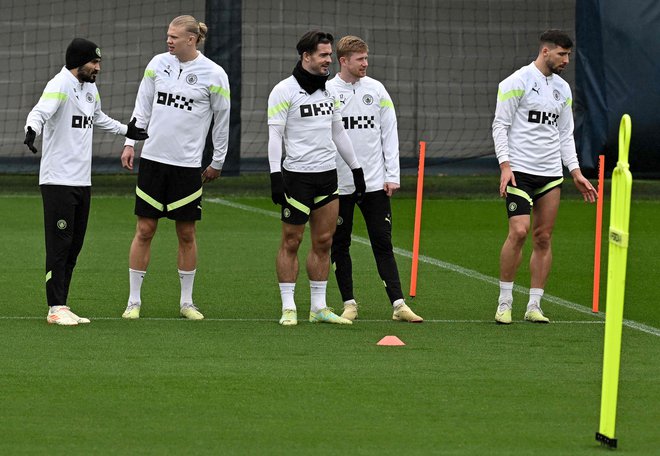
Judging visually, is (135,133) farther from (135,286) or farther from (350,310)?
(350,310)

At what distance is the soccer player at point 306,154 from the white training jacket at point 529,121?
3.50 feet

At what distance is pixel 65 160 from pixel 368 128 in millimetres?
2048

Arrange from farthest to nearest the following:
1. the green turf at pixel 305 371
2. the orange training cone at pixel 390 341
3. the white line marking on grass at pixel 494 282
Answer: the white line marking on grass at pixel 494 282 → the orange training cone at pixel 390 341 → the green turf at pixel 305 371

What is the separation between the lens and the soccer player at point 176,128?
9617 millimetres

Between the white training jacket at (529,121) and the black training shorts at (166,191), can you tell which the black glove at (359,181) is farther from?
the black training shorts at (166,191)

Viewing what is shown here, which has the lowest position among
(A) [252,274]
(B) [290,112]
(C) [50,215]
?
Answer: (A) [252,274]

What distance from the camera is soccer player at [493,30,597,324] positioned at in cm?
966

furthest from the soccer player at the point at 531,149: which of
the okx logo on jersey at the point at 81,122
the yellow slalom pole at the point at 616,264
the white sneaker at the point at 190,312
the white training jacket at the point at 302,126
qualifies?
the yellow slalom pole at the point at 616,264

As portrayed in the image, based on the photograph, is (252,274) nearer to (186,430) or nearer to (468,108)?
(186,430)

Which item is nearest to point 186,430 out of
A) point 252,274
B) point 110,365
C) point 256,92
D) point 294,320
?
point 110,365

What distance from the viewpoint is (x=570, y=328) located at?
945 cm

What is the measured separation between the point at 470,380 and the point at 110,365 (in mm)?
1941

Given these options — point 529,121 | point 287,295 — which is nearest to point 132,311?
point 287,295

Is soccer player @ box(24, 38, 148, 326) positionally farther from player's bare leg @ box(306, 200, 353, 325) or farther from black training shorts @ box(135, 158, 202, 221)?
player's bare leg @ box(306, 200, 353, 325)
